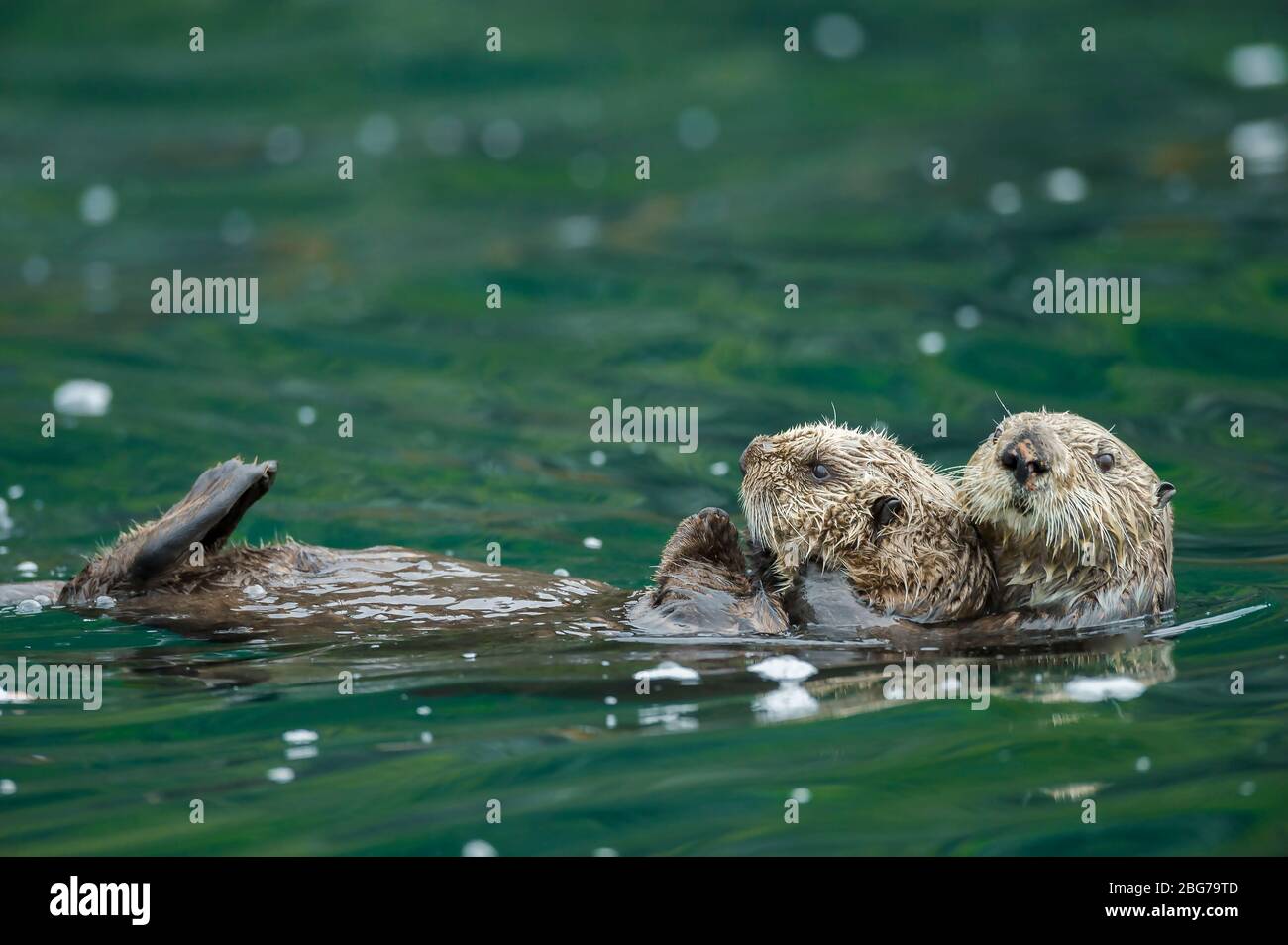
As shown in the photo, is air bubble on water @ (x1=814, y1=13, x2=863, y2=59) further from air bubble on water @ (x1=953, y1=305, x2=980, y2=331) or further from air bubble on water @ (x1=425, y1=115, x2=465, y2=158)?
air bubble on water @ (x1=953, y1=305, x2=980, y2=331)

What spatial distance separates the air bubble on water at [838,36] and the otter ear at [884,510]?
1217cm

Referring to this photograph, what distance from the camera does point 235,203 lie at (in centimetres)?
1500

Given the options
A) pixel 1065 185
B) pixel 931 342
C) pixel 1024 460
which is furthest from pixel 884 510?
pixel 1065 185

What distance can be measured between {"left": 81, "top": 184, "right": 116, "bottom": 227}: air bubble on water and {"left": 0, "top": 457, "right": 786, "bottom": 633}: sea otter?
31.6 feet

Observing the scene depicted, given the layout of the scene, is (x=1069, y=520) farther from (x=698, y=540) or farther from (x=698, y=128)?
(x=698, y=128)

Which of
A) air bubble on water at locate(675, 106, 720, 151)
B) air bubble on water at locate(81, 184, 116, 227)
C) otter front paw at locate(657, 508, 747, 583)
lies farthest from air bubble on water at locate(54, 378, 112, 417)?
air bubble on water at locate(675, 106, 720, 151)

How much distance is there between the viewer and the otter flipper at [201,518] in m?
5.88

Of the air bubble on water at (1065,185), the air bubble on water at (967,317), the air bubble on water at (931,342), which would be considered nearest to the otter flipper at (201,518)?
the air bubble on water at (931,342)

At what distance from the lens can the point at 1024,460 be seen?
18.3 ft

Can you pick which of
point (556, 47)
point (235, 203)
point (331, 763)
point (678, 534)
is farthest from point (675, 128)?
point (331, 763)

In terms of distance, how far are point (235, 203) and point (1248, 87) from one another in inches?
421

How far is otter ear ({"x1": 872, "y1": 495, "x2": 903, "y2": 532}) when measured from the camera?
5.97 meters

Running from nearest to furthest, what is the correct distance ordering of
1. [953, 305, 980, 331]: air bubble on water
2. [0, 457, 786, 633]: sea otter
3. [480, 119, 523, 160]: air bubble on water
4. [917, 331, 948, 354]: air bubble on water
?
1. [0, 457, 786, 633]: sea otter
2. [917, 331, 948, 354]: air bubble on water
3. [953, 305, 980, 331]: air bubble on water
4. [480, 119, 523, 160]: air bubble on water
